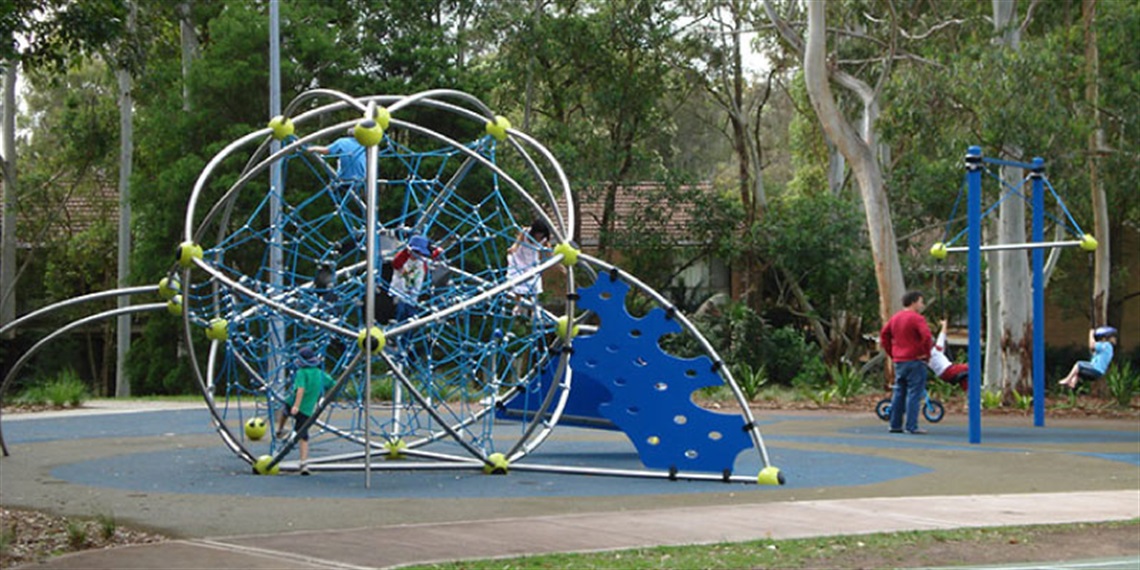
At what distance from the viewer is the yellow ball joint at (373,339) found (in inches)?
487

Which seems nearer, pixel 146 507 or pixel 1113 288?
pixel 146 507

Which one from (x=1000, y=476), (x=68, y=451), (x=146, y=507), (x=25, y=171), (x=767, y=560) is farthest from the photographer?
(x=25, y=171)

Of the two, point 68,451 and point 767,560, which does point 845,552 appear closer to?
point 767,560

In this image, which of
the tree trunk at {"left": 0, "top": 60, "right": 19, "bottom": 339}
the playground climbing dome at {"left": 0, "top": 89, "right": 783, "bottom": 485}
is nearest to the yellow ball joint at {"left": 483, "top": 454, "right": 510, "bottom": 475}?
the playground climbing dome at {"left": 0, "top": 89, "right": 783, "bottom": 485}

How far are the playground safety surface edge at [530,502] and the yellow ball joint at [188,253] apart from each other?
194 centimetres

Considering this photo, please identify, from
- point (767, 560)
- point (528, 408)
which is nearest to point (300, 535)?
point (767, 560)

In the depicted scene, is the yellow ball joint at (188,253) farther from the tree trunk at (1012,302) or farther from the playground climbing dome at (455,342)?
the tree trunk at (1012,302)

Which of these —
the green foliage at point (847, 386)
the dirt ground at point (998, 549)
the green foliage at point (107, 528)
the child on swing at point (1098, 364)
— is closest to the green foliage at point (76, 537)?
the green foliage at point (107, 528)

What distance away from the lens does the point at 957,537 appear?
10.1m

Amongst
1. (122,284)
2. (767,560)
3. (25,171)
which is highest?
(25,171)

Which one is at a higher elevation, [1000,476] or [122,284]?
[122,284]

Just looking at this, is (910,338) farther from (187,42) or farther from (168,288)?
(187,42)

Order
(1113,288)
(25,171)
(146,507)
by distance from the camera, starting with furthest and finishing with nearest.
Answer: (25,171)
(1113,288)
(146,507)

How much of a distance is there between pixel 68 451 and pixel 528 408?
5004 millimetres
